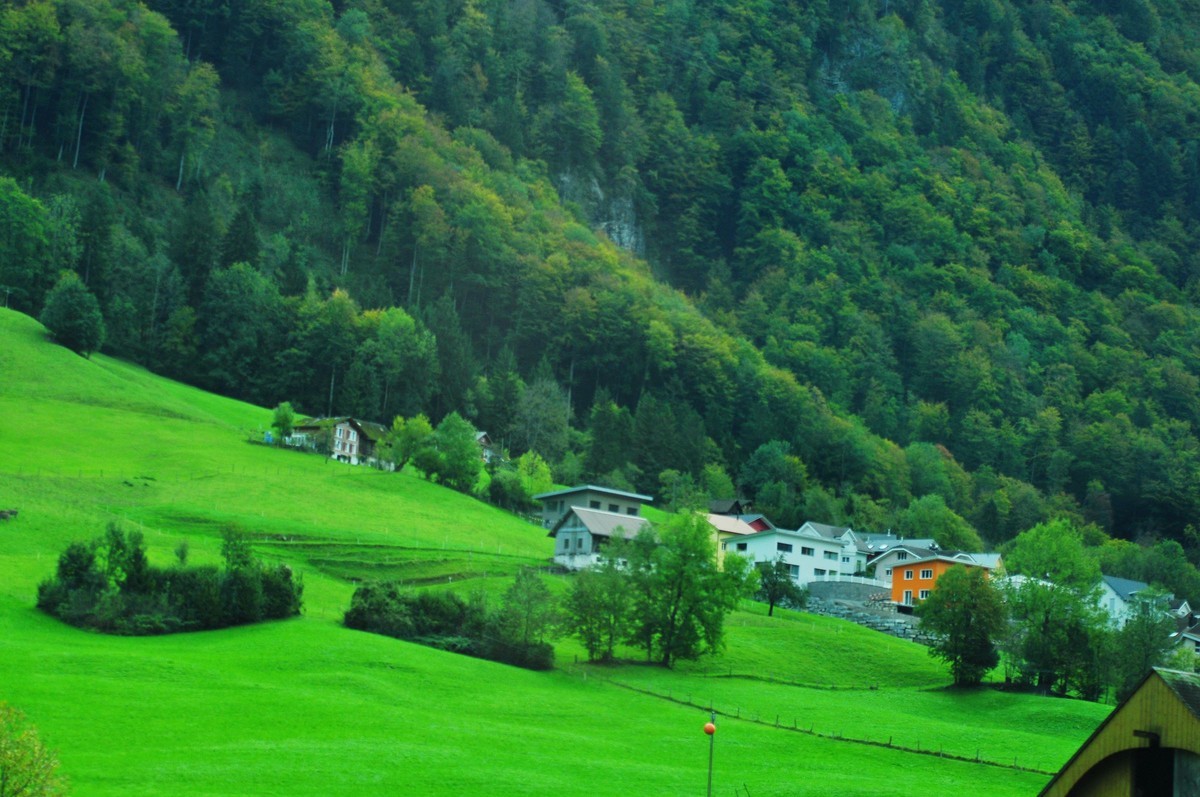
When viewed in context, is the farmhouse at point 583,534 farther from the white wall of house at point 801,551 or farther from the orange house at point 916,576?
the orange house at point 916,576

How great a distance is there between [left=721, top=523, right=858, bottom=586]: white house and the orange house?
19.9ft

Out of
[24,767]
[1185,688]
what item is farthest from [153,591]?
[1185,688]

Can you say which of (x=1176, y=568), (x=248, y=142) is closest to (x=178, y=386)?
(x=248, y=142)

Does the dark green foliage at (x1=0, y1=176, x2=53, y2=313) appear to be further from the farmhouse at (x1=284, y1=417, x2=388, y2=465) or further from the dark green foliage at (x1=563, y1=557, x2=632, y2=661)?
the dark green foliage at (x1=563, y1=557, x2=632, y2=661)

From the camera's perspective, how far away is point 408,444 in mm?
111188

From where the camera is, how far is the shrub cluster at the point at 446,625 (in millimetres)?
64312

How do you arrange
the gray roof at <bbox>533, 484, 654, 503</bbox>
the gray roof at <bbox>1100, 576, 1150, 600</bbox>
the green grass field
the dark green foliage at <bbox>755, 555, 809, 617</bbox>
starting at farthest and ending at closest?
the gray roof at <bbox>1100, 576, 1150, 600</bbox> → the gray roof at <bbox>533, 484, 654, 503</bbox> → the dark green foliage at <bbox>755, 555, 809, 617</bbox> → the green grass field

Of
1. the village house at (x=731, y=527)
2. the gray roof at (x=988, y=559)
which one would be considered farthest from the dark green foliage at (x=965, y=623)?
the village house at (x=731, y=527)

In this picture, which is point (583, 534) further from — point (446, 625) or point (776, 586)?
point (446, 625)

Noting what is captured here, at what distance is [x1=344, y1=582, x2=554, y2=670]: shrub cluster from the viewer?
211ft

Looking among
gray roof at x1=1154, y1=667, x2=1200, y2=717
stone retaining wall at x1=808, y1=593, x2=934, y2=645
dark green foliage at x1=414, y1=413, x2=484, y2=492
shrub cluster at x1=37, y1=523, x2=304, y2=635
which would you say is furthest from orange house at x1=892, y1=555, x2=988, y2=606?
gray roof at x1=1154, y1=667, x2=1200, y2=717

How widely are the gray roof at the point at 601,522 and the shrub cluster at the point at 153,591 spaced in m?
27.4

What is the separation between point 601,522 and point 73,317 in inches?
2126

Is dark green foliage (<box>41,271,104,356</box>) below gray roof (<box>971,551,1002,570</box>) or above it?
above
